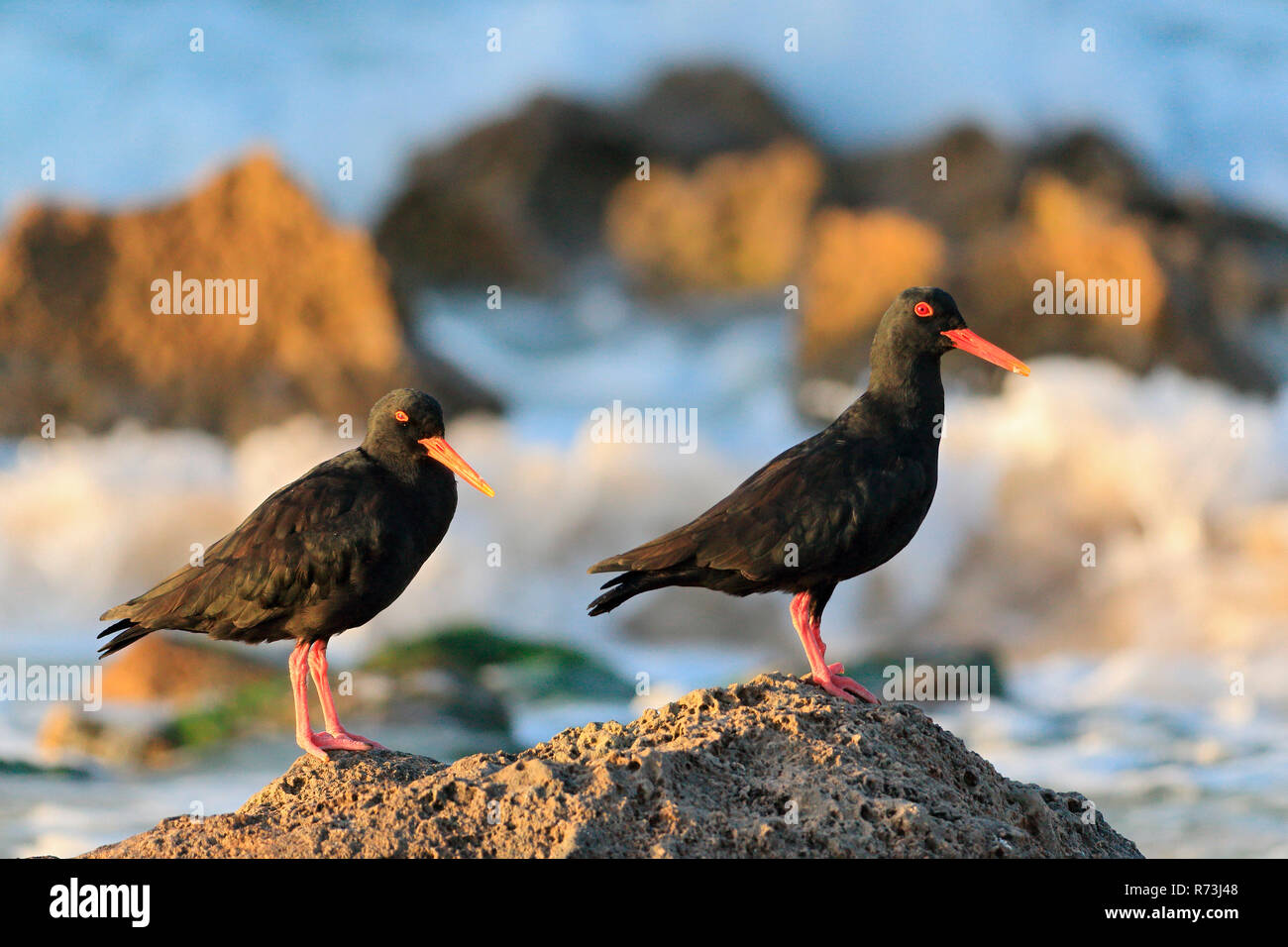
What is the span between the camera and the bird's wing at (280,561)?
7.27 metres

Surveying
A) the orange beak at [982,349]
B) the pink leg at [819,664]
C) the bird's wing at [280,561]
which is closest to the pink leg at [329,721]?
the bird's wing at [280,561]

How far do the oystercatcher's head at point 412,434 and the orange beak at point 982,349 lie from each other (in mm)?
2717

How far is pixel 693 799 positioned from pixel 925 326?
3110 mm

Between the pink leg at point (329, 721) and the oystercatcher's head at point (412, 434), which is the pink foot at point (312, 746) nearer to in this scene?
the pink leg at point (329, 721)

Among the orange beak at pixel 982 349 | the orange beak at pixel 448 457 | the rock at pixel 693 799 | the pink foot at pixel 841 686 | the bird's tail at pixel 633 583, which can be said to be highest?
the orange beak at pixel 982 349

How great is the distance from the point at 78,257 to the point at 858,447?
13723 millimetres

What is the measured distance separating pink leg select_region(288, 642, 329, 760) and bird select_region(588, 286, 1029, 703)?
1.60 metres

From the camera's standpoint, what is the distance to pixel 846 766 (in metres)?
6.34

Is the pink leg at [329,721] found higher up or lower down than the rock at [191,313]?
lower down

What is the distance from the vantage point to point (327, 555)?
7.25 meters

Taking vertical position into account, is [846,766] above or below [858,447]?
below

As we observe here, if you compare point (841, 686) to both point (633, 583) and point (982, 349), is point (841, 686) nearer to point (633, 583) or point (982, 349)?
point (633, 583)
